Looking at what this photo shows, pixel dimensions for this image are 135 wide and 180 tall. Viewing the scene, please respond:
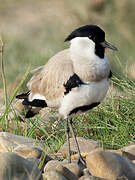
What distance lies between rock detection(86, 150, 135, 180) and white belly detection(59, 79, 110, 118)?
540 mm

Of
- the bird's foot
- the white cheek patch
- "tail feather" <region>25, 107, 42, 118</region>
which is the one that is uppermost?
the white cheek patch

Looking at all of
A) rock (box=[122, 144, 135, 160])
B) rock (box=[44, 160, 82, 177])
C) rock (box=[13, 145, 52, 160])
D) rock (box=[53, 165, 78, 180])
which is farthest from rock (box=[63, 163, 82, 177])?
rock (box=[122, 144, 135, 160])

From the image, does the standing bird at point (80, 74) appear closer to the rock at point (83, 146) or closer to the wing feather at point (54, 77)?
the wing feather at point (54, 77)

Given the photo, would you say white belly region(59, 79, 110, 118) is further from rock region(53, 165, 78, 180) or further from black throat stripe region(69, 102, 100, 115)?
rock region(53, 165, 78, 180)

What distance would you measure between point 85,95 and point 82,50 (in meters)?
0.34

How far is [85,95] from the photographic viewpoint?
11.4 ft

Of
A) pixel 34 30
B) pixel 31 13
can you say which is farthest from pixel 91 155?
pixel 31 13

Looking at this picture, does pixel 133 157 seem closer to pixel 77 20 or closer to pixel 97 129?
pixel 97 129

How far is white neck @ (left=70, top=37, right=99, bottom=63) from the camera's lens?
3533 mm

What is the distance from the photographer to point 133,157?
3.54 m

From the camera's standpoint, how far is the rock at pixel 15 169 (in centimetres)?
275

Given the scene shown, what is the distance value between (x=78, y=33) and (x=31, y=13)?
39.9 feet

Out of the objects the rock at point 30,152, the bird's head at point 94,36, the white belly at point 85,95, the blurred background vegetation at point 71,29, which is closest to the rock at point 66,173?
the rock at point 30,152

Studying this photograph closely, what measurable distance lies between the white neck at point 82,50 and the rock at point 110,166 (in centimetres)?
78
